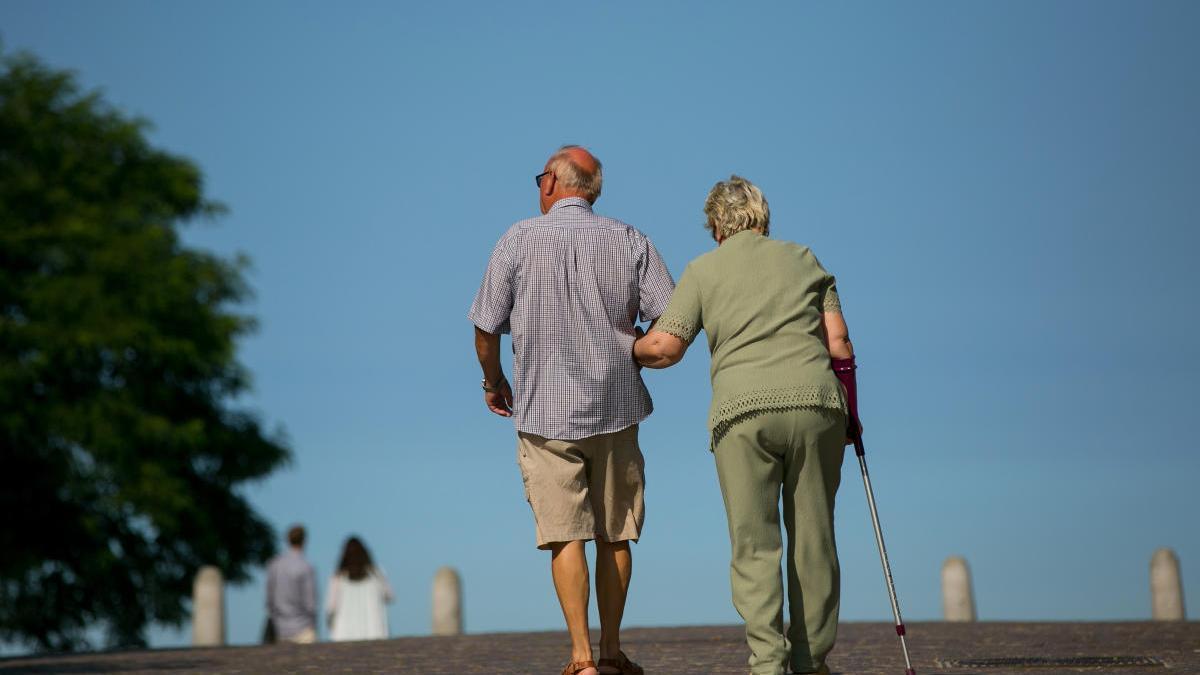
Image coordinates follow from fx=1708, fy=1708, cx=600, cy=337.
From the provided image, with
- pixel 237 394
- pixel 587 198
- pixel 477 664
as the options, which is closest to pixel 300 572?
pixel 477 664

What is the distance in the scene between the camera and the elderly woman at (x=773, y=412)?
6598mm

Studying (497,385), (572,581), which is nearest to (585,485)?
(572,581)

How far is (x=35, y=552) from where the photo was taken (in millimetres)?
31203

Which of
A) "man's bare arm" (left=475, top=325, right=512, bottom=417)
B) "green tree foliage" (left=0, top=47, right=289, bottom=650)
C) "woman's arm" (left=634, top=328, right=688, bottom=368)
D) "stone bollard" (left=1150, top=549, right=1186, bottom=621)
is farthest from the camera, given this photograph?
"green tree foliage" (left=0, top=47, right=289, bottom=650)

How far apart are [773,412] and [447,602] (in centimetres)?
1465

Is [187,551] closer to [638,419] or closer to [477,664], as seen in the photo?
[477,664]

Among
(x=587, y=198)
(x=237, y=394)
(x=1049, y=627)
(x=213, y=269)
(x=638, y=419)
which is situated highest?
(x=213, y=269)

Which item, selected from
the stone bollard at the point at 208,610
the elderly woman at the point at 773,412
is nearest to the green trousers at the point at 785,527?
the elderly woman at the point at 773,412

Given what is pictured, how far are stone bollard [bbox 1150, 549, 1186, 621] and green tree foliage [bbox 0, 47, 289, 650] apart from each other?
58.7ft

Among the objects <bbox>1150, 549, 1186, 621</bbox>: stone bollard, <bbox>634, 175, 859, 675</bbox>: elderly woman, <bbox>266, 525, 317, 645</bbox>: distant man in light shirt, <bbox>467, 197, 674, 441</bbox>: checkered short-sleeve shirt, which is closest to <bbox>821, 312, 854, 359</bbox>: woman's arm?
<bbox>634, 175, 859, 675</bbox>: elderly woman

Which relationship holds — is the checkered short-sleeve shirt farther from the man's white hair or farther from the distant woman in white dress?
the distant woman in white dress

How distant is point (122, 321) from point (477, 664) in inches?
887

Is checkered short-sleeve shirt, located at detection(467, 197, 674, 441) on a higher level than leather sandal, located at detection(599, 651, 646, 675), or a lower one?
higher

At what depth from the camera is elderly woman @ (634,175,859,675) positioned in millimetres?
6598
